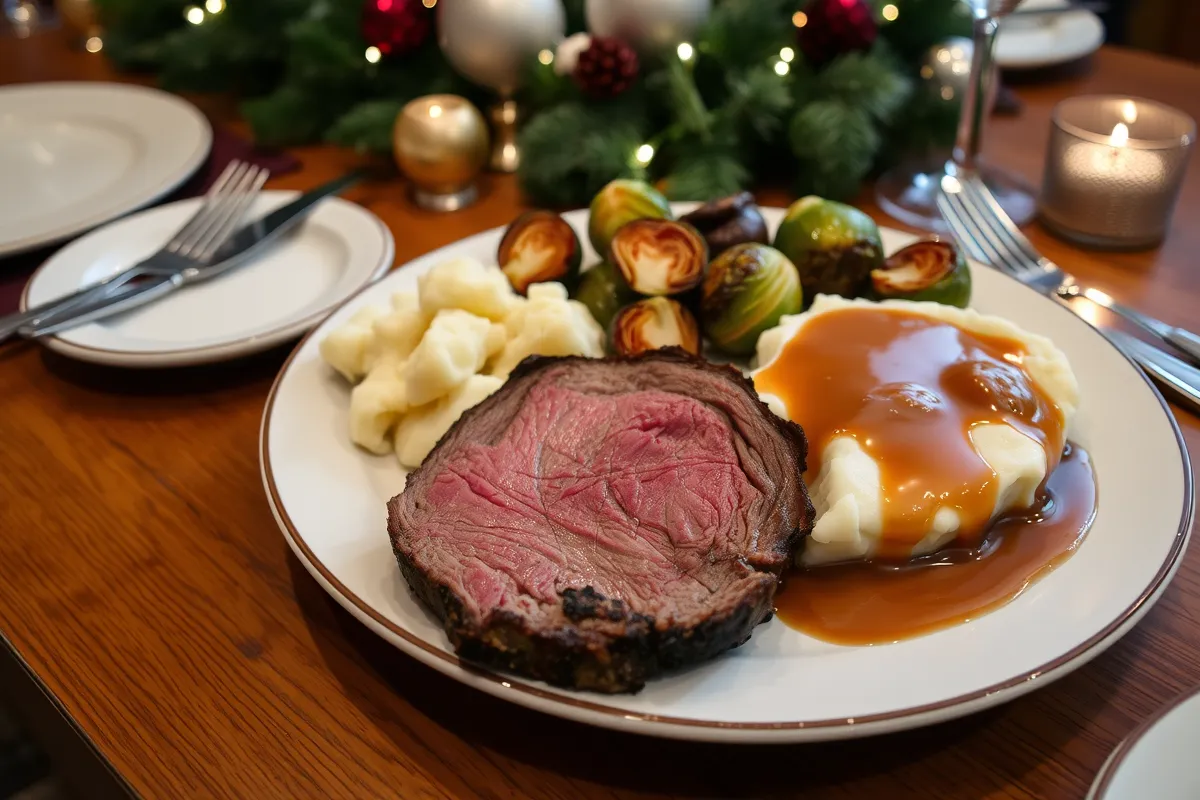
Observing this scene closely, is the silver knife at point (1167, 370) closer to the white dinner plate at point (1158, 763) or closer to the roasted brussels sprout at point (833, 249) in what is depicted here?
the roasted brussels sprout at point (833, 249)

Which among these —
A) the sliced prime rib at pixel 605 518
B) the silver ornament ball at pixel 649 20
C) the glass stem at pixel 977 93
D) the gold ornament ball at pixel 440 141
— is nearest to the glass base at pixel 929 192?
the glass stem at pixel 977 93

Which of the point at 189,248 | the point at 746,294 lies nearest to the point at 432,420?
the point at 746,294

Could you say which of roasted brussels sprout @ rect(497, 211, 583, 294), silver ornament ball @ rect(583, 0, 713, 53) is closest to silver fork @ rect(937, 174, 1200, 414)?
silver ornament ball @ rect(583, 0, 713, 53)

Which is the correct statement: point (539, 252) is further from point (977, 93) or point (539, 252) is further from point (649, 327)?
point (977, 93)

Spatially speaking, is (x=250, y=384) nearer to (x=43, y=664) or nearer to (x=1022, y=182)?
(x=43, y=664)

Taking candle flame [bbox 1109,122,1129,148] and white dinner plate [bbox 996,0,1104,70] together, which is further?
white dinner plate [bbox 996,0,1104,70]

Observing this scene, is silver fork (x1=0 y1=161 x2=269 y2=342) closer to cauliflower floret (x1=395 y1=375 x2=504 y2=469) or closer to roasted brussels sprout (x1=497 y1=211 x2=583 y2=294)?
roasted brussels sprout (x1=497 y1=211 x2=583 y2=294)
